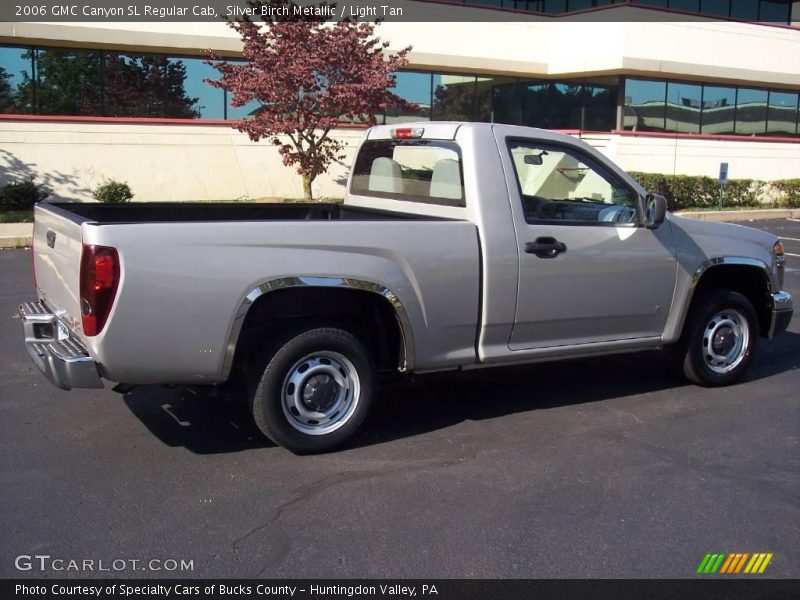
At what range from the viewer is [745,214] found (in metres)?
21.8

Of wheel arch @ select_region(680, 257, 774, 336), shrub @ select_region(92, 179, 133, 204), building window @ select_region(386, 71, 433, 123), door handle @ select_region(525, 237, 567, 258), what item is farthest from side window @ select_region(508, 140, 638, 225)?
building window @ select_region(386, 71, 433, 123)

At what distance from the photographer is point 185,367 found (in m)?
4.50

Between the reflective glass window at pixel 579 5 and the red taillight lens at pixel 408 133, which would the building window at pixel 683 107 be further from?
the red taillight lens at pixel 408 133

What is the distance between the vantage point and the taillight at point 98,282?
4199mm

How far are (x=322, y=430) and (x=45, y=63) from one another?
54.2 feet

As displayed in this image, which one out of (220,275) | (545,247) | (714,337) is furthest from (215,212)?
(714,337)

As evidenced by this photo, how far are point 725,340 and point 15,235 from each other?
470 inches

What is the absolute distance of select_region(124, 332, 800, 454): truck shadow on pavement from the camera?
5.27 m

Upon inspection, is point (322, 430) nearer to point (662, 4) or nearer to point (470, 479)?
point (470, 479)

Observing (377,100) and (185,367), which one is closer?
(185,367)

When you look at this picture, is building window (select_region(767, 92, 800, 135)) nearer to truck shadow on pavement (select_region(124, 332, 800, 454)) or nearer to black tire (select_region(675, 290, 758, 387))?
truck shadow on pavement (select_region(124, 332, 800, 454))

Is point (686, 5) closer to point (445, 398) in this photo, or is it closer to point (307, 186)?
point (307, 186)

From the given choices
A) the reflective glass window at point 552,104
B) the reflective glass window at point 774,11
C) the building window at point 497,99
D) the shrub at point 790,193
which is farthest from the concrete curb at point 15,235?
the reflective glass window at point 774,11

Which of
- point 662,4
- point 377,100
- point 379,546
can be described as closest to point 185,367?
point 379,546
